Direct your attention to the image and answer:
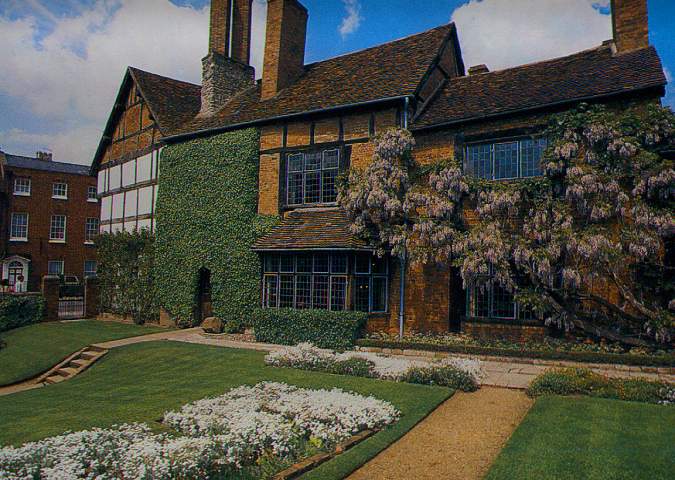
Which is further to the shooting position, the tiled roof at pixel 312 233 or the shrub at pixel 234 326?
the shrub at pixel 234 326

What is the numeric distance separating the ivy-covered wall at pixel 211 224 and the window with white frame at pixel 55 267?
22.5m

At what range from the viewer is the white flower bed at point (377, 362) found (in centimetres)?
1070

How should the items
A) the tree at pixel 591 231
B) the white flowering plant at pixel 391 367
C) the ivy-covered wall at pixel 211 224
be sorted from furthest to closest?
1. the ivy-covered wall at pixel 211 224
2. the tree at pixel 591 231
3. the white flowering plant at pixel 391 367

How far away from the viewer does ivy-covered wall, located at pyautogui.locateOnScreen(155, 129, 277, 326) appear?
61.0 feet

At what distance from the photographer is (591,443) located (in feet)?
22.2

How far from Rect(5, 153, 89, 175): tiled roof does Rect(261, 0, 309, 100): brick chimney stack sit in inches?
1095

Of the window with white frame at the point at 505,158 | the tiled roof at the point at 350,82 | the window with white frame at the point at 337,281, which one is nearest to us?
the window with white frame at the point at 505,158

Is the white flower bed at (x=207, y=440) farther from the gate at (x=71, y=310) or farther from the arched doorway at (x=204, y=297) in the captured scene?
the gate at (x=71, y=310)

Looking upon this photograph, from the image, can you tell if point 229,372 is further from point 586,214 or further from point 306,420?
point 586,214

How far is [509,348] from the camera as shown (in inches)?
509

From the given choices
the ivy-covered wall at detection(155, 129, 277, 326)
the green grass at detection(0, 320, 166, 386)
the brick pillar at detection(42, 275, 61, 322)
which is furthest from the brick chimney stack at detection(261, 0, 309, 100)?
the brick pillar at detection(42, 275, 61, 322)

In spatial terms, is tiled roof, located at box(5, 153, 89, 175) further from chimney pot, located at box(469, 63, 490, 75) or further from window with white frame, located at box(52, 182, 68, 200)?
chimney pot, located at box(469, 63, 490, 75)

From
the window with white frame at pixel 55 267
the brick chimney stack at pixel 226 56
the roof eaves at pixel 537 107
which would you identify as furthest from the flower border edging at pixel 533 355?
the window with white frame at pixel 55 267

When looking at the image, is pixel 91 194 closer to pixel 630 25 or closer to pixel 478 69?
pixel 478 69
